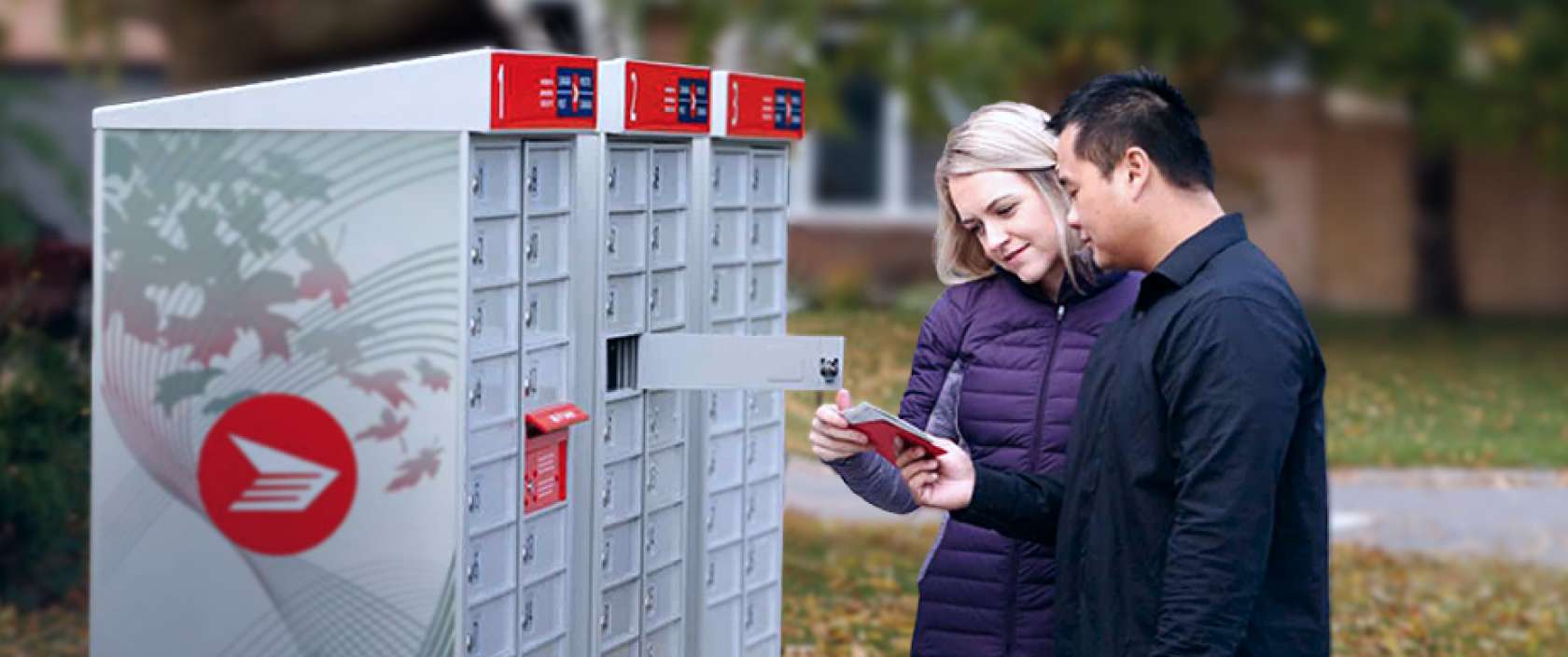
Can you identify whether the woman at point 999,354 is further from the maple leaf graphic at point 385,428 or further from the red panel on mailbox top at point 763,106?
the red panel on mailbox top at point 763,106

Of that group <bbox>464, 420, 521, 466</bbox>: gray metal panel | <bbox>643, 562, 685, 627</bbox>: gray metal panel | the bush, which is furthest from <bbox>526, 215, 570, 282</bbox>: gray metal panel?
the bush

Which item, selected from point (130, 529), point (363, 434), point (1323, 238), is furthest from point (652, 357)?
point (1323, 238)

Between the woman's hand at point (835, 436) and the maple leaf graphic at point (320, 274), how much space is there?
979mm

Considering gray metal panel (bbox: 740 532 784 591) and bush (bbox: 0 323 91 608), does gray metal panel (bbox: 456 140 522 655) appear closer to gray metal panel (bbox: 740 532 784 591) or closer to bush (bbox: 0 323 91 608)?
gray metal panel (bbox: 740 532 784 591)

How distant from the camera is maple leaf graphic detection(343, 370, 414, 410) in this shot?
4273 millimetres

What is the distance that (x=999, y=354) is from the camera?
4.16 metres

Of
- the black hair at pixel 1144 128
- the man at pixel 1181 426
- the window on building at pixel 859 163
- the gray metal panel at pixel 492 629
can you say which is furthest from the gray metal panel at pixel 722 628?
the window on building at pixel 859 163

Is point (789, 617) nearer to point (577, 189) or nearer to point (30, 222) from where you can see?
point (577, 189)

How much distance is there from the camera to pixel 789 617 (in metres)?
7.95

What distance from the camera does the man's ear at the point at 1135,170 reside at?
345cm

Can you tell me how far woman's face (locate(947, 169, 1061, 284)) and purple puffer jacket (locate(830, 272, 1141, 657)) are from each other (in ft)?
0.29

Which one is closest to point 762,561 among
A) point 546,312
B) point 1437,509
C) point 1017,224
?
point 546,312

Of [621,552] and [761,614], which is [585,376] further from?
[761,614]

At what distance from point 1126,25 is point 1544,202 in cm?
824
